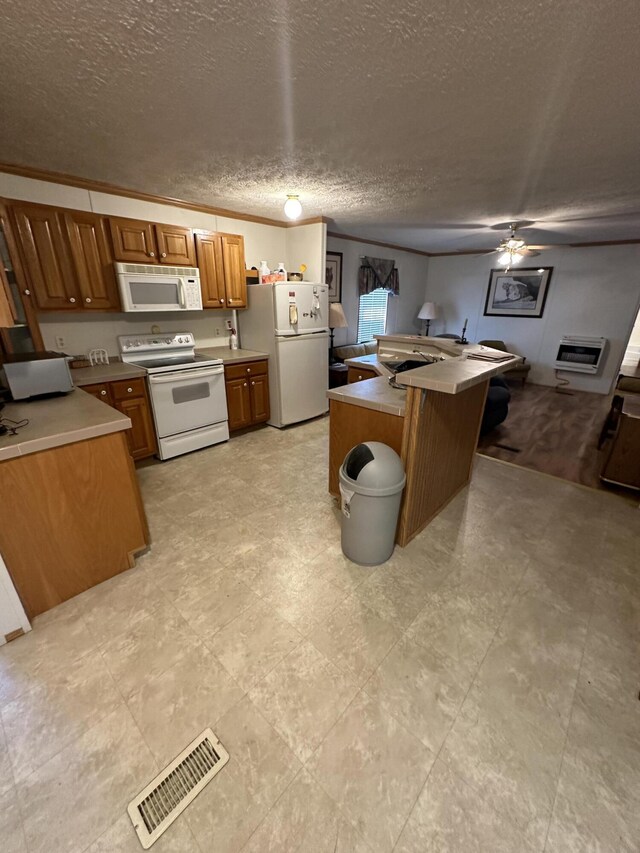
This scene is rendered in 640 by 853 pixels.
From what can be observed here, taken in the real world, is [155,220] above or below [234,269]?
above

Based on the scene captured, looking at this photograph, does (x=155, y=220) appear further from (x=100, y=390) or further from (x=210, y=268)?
(x=100, y=390)

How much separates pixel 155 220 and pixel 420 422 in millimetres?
3265

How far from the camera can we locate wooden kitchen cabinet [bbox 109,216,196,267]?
9.83 ft

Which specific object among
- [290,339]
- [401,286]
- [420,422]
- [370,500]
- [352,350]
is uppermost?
[401,286]

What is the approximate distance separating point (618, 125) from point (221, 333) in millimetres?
3739

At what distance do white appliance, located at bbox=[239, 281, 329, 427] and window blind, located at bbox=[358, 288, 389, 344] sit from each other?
7.10 ft

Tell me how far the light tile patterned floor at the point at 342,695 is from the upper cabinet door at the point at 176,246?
251 centimetres

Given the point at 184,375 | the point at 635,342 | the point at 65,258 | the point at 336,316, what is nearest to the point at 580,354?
the point at 336,316

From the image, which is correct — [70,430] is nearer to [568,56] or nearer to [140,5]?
[140,5]

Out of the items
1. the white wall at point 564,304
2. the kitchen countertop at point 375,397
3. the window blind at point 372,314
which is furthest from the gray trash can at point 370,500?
the white wall at point 564,304

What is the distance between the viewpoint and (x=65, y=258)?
9.12 feet

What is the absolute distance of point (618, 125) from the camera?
72.1 inches

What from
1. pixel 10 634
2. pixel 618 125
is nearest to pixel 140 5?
pixel 618 125

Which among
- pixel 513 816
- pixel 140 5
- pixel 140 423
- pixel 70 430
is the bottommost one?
pixel 513 816
